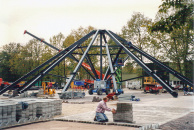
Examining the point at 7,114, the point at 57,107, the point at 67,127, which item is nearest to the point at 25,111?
the point at 7,114

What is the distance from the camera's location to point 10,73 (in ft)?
247

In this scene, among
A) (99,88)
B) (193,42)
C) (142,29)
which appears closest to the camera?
(99,88)

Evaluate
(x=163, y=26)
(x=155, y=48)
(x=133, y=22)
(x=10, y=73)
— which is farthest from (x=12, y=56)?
(x=163, y=26)

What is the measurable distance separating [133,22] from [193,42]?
1614 cm

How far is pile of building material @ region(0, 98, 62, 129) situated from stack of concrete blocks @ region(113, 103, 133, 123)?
4183mm

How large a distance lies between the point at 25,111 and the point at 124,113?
5.11 metres

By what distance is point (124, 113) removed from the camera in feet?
38.3

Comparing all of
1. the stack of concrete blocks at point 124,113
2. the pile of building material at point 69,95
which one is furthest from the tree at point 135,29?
the stack of concrete blocks at point 124,113

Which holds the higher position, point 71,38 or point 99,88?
point 71,38

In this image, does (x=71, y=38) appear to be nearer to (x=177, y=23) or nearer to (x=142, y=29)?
(x=142, y=29)

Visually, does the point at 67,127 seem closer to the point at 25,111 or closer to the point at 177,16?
the point at 25,111

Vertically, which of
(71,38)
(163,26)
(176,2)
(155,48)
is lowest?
(163,26)

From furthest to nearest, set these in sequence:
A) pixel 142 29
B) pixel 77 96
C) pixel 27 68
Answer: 1. pixel 27 68
2. pixel 142 29
3. pixel 77 96

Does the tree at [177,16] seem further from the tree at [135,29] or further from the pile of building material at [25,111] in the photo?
the tree at [135,29]
